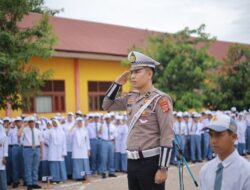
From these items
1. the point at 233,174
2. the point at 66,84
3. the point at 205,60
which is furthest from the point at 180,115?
the point at 233,174

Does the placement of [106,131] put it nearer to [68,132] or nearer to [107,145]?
A: [107,145]

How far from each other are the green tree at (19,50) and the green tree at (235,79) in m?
13.3

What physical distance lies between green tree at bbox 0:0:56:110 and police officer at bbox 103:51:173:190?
4.36 meters

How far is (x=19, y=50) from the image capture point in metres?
8.89

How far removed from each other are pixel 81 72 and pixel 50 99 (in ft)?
6.97

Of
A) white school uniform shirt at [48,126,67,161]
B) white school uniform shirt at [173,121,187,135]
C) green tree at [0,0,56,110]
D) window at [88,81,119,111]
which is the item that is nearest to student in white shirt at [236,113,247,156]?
white school uniform shirt at [173,121,187,135]

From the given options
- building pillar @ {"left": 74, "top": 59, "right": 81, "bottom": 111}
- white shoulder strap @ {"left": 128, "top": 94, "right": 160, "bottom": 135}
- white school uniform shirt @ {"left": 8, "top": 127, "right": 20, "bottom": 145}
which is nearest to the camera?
white shoulder strap @ {"left": 128, "top": 94, "right": 160, "bottom": 135}

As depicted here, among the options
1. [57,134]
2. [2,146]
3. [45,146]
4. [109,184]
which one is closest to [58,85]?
[45,146]

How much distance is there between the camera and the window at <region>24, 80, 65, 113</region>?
59.2 ft

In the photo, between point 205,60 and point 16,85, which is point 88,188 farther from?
point 205,60

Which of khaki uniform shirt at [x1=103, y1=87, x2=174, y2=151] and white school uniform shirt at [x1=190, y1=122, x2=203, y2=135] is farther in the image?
white school uniform shirt at [x1=190, y1=122, x2=203, y2=135]

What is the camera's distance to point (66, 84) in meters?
19.1

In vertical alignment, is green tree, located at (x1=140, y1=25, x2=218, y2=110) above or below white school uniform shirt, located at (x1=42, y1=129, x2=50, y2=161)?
above

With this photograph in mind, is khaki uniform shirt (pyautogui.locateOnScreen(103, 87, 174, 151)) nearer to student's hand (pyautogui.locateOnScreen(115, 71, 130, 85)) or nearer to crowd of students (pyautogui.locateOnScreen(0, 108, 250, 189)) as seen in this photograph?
student's hand (pyautogui.locateOnScreen(115, 71, 130, 85))
